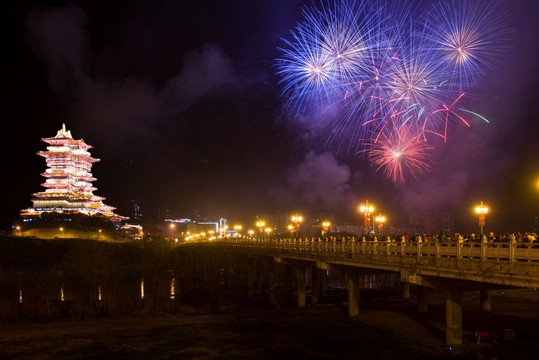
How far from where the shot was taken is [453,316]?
78.1ft

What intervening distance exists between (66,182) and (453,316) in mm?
107412

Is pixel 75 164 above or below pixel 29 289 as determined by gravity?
above

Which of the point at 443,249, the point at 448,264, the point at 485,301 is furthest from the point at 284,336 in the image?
the point at 485,301

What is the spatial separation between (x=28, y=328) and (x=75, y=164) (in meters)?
93.6

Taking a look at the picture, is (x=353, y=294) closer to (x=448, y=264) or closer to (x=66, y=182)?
(x=448, y=264)

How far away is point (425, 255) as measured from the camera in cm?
2447

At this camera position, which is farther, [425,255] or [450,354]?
[425,255]

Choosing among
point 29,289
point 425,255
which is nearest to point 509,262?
point 425,255

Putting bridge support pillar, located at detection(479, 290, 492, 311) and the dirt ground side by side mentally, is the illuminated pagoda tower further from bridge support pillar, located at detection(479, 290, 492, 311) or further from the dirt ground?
bridge support pillar, located at detection(479, 290, 492, 311)

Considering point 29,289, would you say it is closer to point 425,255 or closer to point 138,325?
point 138,325

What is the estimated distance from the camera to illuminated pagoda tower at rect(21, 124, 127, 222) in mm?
111312

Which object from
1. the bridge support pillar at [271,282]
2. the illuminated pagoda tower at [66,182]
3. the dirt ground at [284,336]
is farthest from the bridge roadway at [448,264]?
the illuminated pagoda tower at [66,182]

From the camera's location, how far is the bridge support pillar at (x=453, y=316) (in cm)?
2364

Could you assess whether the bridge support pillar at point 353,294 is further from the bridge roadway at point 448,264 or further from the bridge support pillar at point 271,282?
the bridge support pillar at point 271,282
